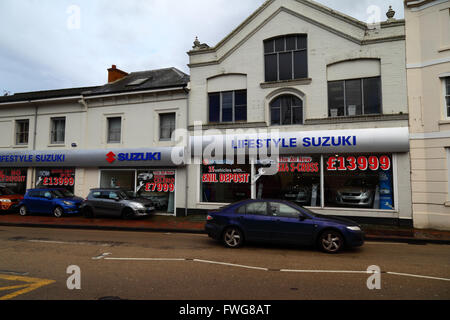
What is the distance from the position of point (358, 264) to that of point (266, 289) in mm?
2880

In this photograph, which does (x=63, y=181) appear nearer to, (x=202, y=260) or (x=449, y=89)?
(x=202, y=260)

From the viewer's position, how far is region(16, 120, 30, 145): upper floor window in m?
18.8

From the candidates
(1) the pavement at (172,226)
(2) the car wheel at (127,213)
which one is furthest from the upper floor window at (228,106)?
(2) the car wheel at (127,213)

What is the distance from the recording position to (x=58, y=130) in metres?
18.1

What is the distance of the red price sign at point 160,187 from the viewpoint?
50.2 feet

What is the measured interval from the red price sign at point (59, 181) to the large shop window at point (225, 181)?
8.70 metres

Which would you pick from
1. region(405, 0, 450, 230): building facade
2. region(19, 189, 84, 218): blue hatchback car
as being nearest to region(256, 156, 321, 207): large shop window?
region(405, 0, 450, 230): building facade

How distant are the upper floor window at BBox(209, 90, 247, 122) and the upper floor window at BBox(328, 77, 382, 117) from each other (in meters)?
4.25

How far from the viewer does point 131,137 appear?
53.1 ft

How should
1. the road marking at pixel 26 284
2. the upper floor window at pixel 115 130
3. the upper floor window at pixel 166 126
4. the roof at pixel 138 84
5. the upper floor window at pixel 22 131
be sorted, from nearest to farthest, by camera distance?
the road marking at pixel 26 284 < the upper floor window at pixel 166 126 < the roof at pixel 138 84 < the upper floor window at pixel 115 130 < the upper floor window at pixel 22 131

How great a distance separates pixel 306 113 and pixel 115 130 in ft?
36.7

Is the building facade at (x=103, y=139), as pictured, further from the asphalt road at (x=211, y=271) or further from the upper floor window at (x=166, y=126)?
the asphalt road at (x=211, y=271)

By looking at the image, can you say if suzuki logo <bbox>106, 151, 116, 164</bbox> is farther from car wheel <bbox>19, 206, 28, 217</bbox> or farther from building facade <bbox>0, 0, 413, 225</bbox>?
car wheel <bbox>19, 206, 28, 217</bbox>

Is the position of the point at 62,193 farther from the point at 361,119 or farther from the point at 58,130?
the point at 361,119
